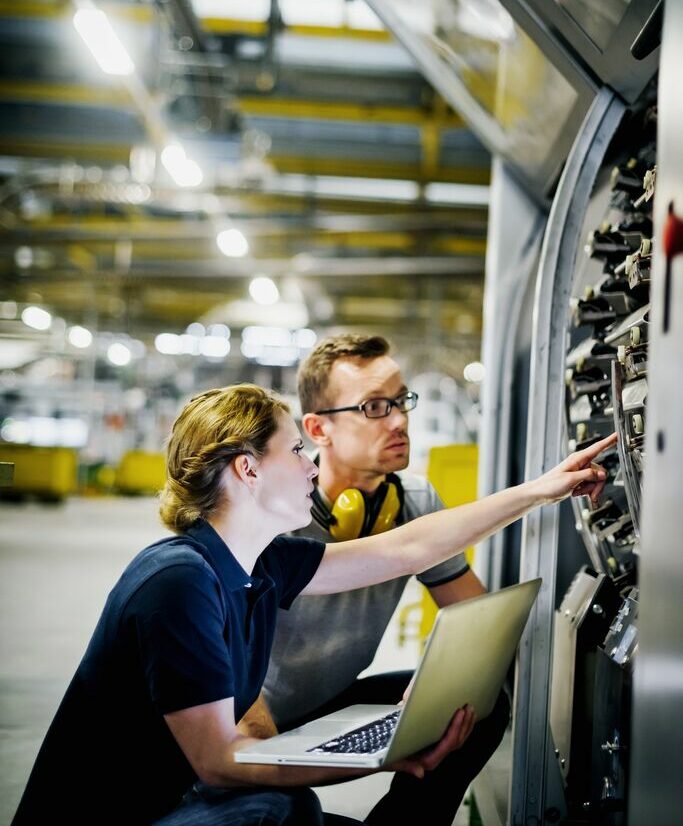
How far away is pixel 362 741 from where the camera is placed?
1.42 meters

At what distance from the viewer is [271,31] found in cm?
499

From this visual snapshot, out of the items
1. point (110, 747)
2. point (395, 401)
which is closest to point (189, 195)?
point (395, 401)

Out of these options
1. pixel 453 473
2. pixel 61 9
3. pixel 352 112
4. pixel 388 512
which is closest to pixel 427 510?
Result: pixel 388 512

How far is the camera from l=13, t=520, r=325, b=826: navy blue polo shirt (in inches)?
49.5

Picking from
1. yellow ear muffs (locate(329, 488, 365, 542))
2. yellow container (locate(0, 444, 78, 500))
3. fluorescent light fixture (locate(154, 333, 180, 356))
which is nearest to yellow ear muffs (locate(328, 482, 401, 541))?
yellow ear muffs (locate(329, 488, 365, 542))

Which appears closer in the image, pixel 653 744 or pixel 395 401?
pixel 653 744

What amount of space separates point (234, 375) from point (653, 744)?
556 inches

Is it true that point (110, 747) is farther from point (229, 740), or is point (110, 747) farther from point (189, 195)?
A: point (189, 195)

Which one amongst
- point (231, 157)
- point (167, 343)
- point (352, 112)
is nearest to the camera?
point (352, 112)

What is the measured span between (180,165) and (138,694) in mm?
5032

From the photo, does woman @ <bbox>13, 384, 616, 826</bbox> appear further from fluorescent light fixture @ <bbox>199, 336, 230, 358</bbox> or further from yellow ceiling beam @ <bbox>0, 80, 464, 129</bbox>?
fluorescent light fixture @ <bbox>199, 336, 230, 358</bbox>

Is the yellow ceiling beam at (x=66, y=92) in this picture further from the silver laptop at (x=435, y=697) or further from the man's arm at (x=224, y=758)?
the man's arm at (x=224, y=758)

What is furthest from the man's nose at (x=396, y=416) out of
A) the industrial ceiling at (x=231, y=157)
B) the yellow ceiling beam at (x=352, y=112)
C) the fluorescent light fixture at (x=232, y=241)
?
the fluorescent light fixture at (x=232, y=241)

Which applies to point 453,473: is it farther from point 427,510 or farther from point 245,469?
point 245,469
